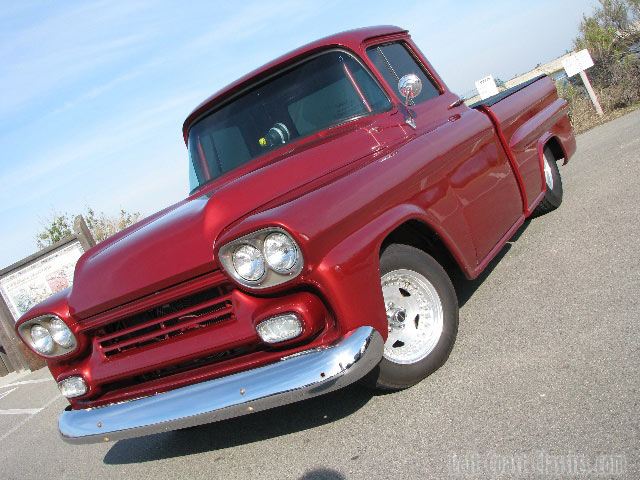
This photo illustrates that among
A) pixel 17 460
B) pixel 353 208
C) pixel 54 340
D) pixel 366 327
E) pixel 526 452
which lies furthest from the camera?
pixel 17 460

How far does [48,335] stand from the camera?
3203 mm

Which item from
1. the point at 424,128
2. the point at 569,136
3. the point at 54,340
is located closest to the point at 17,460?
the point at 54,340

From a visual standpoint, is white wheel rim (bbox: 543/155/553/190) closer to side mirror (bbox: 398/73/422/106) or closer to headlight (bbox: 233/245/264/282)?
side mirror (bbox: 398/73/422/106)

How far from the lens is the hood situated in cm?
273

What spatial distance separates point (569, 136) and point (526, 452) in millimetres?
4438

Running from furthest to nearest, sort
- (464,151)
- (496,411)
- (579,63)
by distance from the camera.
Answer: (579,63)
(464,151)
(496,411)

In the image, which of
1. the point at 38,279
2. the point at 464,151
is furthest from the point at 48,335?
the point at 38,279

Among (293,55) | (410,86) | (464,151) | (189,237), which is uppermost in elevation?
(293,55)

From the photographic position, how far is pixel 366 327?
2.47 m

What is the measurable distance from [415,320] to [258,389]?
0.95 meters

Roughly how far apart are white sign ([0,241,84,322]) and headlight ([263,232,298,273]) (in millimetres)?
8099

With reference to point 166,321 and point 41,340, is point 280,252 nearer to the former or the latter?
point 166,321

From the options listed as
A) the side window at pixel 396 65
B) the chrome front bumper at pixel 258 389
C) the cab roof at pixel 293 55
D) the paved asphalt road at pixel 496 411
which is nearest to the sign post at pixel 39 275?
the paved asphalt road at pixel 496 411

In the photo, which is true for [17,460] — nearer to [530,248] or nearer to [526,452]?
[526,452]
